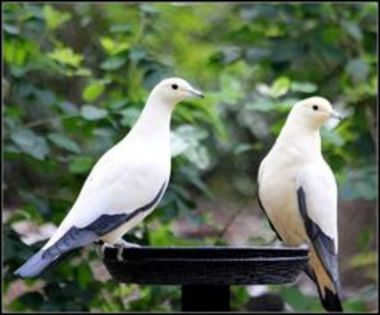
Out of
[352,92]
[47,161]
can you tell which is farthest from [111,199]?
[352,92]

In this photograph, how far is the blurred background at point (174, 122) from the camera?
3502mm

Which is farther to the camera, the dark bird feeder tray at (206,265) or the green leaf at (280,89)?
the green leaf at (280,89)

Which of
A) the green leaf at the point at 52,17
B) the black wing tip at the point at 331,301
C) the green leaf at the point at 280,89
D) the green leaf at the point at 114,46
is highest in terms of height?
the green leaf at the point at 52,17

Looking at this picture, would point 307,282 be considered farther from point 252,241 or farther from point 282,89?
point 282,89

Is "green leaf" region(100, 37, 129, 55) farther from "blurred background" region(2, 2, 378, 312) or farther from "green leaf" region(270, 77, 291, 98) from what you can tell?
"green leaf" region(270, 77, 291, 98)

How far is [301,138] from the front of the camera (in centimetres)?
224

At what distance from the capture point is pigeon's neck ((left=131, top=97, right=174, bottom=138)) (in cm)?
210

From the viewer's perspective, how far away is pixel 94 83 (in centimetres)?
361

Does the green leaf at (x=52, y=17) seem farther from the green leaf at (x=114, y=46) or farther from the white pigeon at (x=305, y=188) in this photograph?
the white pigeon at (x=305, y=188)

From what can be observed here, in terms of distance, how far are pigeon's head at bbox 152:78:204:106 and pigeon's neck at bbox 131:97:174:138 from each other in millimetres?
11

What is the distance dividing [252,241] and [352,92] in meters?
0.75

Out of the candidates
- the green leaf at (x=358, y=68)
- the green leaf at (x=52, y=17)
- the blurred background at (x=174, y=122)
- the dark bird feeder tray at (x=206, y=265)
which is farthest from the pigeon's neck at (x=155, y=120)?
the green leaf at (x=358, y=68)

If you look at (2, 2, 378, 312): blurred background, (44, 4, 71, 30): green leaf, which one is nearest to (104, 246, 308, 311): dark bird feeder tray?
(2, 2, 378, 312): blurred background

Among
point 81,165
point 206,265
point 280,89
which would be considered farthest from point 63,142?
point 206,265
